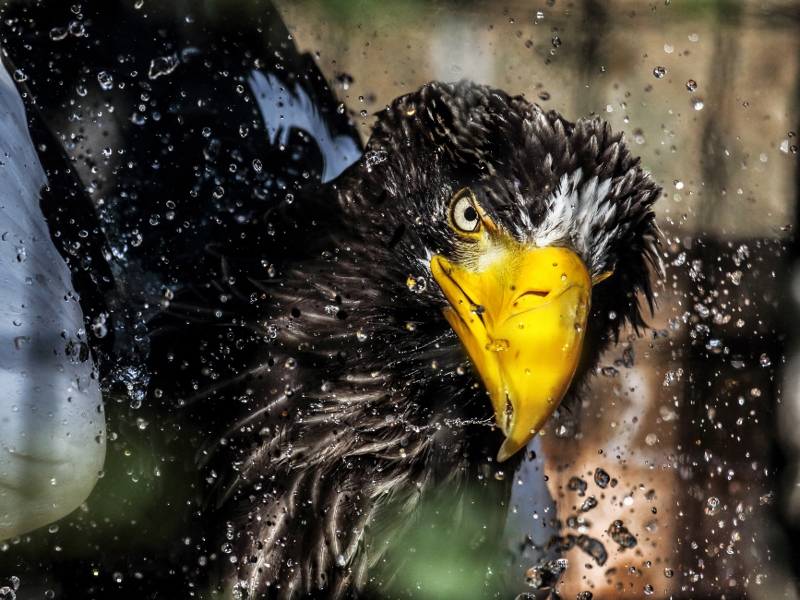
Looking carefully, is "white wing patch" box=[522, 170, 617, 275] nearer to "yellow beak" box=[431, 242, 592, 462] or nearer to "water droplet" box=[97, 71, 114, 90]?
"yellow beak" box=[431, 242, 592, 462]

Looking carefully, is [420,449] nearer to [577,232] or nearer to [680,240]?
[577,232]

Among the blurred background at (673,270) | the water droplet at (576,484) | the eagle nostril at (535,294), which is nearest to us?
the eagle nostril at (535,294)

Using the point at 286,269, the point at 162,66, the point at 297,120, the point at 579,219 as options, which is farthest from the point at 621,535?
the point at 162,66

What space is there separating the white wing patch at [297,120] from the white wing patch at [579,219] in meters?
0.31

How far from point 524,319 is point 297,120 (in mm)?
482

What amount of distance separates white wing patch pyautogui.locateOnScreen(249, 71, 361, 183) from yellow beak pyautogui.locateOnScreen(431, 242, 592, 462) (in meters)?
0.23

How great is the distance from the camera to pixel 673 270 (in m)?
1.05

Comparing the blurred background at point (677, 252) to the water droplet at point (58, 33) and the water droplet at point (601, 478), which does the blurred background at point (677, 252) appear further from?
the water droplet at point (58, 33)

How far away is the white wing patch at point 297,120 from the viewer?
952 mm

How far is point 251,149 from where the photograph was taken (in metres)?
0.95

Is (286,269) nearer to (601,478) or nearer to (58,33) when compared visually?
(58,33)

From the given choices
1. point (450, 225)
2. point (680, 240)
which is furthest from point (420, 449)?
point (680, 240)

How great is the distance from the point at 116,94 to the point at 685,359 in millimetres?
1074

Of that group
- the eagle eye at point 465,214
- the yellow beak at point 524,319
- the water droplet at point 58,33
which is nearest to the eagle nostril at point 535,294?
the yellow beak at point 524,319
